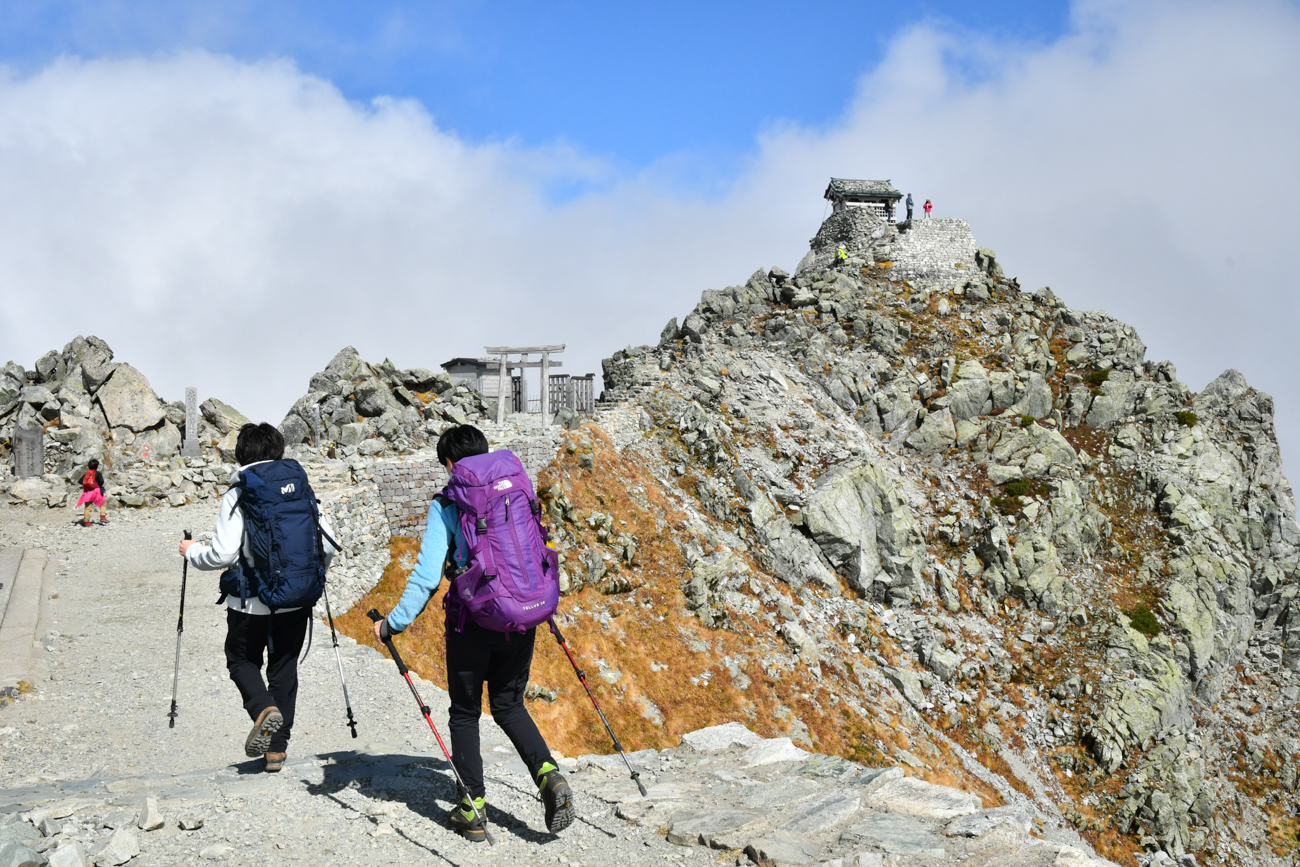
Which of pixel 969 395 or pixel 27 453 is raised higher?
pixel 969 395

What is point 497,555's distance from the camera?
5.69 meters

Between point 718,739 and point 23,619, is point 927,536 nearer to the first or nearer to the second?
point 718,739

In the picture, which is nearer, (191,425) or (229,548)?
(229,548)

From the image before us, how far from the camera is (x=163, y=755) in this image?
8727 mm

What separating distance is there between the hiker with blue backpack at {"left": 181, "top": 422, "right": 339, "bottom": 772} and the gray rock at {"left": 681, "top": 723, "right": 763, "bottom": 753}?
464 centimetres

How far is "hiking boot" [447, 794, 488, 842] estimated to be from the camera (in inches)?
235

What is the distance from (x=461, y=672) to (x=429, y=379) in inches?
1146

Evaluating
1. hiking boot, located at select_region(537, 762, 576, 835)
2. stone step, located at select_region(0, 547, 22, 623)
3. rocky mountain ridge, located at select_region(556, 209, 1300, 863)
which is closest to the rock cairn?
stone step, located at select_region(0, 547, 22, 623)

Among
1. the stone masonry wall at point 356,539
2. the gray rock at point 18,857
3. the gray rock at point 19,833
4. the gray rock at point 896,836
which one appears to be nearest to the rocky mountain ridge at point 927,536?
the stone masonry wall at point 356,539

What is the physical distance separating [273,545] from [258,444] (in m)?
0.86

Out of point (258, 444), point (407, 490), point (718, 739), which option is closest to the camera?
point (258, 444)

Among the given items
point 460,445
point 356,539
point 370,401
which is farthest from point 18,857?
point 370,401

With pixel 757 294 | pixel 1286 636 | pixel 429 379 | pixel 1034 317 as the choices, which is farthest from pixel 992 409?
pixel 429 379

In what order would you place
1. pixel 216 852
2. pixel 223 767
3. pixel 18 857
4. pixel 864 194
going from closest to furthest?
pixel 18 857
pixel 216 852
pixel 223 767
pixel 864 194
